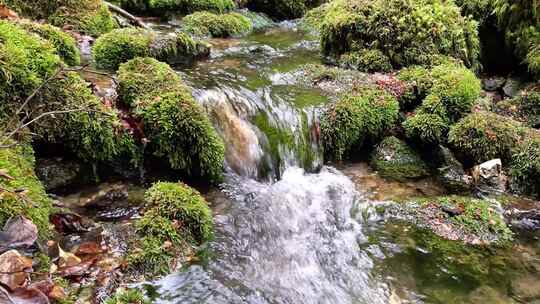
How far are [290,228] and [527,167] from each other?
3735 mm

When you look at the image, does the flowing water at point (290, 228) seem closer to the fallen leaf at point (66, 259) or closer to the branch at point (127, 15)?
the fallen leaf at point (66, 259)

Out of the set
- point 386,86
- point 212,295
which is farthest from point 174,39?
point 212,295

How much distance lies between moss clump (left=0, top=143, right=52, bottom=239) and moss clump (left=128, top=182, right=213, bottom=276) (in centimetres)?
75

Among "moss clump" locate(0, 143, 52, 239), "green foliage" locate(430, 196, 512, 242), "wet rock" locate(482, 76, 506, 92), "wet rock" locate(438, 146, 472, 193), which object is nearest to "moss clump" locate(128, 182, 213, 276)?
"moss clump" locate(0, 143, 52, 239)

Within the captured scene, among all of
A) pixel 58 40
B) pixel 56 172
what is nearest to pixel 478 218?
pixel 56 172

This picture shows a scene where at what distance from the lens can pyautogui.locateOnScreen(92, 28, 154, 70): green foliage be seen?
21.6 ft

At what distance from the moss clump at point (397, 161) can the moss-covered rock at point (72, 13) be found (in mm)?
5154

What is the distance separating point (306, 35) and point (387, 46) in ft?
11.4

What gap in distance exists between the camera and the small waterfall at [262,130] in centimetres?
610

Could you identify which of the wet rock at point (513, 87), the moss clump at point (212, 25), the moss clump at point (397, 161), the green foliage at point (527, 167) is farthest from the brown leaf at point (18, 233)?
the wet rock at point (513, 87)

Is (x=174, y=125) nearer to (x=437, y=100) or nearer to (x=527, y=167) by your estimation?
(x=437, y=100)

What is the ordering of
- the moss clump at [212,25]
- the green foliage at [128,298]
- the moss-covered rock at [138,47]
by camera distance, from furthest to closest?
the moss clump at [212,25] → the moss-covered rock at [138,47] → the green foliage at [128,298]

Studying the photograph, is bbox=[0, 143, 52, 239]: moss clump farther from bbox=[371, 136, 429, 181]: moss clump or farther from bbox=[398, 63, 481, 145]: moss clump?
bbox=[398, 63, 481, 145]: moss clump

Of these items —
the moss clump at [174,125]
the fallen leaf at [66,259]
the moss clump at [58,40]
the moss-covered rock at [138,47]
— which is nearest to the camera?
the fallen leaf at [66,259]
